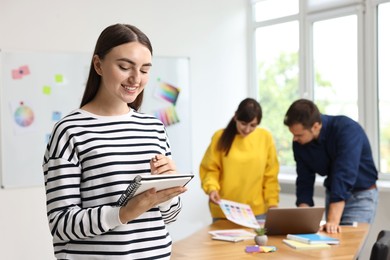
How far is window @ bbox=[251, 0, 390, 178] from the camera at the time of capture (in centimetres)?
455

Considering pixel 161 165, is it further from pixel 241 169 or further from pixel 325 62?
pixel 325 62

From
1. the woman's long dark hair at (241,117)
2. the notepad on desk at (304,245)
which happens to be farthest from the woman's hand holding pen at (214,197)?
the notepad on desk at (304,245)

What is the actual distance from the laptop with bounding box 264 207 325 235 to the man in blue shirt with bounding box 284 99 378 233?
149 millimetres

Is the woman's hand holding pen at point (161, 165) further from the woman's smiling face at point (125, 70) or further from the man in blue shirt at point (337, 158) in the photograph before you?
the man in blue shirt at point (337, 158)

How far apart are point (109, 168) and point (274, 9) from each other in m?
4.45

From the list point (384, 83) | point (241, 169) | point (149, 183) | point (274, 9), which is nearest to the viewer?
point (149, 183)

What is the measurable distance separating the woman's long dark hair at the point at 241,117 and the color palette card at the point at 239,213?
1.33 ft

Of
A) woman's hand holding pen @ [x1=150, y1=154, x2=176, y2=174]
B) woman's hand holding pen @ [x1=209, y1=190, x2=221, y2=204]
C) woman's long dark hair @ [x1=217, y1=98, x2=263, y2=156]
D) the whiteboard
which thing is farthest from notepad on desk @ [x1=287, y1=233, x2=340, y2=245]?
the whiteboard

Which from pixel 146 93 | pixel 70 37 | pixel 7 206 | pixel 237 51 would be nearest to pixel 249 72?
pixel 237 51

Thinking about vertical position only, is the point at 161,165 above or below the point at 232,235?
above

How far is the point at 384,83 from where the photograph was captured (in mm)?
4535

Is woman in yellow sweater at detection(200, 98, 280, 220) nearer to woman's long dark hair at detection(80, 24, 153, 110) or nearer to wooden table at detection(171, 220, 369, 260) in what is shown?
wooden table at detection(171, 220, 369, 260)

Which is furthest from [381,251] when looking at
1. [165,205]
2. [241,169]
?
[241,169]

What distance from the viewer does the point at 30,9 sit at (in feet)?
13.9
